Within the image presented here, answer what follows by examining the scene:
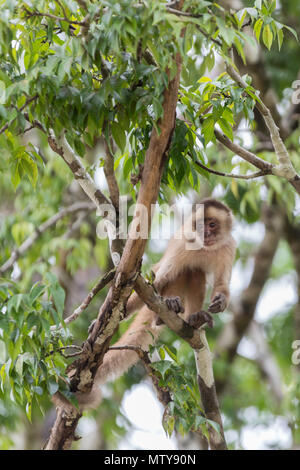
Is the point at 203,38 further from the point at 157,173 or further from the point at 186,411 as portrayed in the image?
the point at 186,411

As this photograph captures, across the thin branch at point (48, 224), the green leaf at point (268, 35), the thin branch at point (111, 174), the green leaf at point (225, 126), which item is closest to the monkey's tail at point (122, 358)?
the thin branch at point (111, 174)

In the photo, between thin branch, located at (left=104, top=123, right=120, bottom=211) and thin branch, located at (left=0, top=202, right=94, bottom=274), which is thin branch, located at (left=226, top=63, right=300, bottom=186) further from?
thin branch, located at (left=0, top=202, right=94, bottom=274)

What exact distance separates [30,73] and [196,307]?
270 centimetres

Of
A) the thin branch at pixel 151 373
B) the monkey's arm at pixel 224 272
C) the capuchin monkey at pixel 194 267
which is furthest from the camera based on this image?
the monkey's arm at pixel 224 272

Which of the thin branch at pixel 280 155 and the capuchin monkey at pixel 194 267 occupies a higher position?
the thin branch at pixel 280 155

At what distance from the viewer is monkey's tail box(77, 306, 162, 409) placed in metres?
3.72

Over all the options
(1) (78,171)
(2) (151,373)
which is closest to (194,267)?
(2) (151,373)

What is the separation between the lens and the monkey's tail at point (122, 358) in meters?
3.72

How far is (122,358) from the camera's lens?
162 inches

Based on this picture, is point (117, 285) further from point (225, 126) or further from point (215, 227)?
point (215, 227)

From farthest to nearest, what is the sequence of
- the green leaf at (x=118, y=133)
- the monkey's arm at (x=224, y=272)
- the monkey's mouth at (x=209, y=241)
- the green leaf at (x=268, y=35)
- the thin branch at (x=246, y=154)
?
the monkey's mouth at (x=209, y=241) → the monkey's arm at (x=224, y=272) → the thin branch at (x=246, y=154) → the green leaf at (x=268, y=35) → the green leaf at (x=118, y=133)

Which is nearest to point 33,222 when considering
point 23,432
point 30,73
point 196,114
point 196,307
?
point 196,307

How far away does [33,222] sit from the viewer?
21.6 ft

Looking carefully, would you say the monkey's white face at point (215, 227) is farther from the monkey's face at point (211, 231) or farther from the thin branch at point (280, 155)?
the thin branch at point (280, 155)
